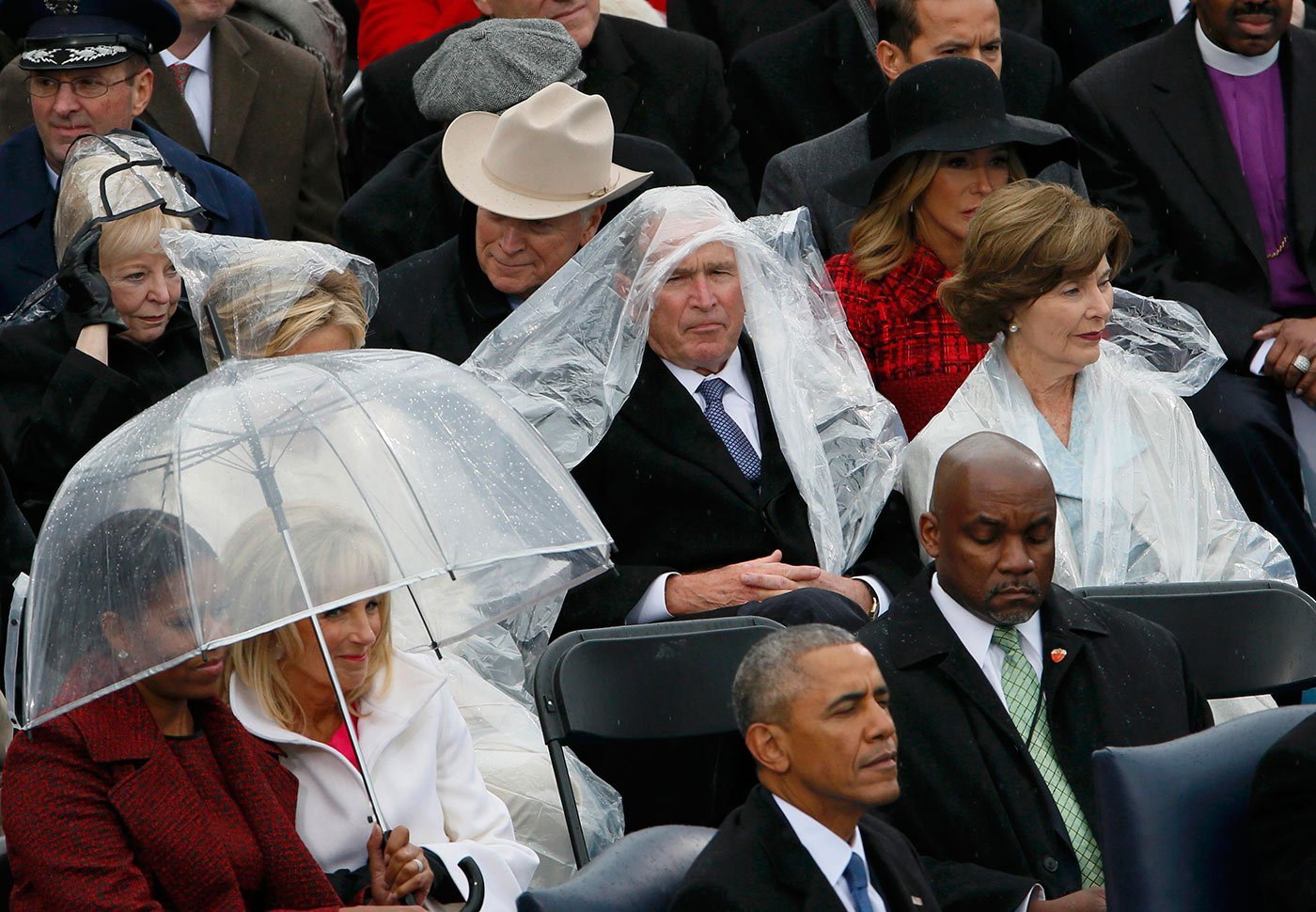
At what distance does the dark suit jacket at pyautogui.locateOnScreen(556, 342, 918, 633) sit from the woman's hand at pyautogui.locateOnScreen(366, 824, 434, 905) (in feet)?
5.34

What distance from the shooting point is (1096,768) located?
3.29m

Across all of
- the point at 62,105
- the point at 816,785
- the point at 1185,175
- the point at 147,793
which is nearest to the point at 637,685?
the point at 816,785

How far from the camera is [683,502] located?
515 centimetres

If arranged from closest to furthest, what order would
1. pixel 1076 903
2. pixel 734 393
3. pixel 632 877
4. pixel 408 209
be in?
1. pixel 632 877
2. pixel 1076 903
3. pixel 734 393
4. pixel 408 209

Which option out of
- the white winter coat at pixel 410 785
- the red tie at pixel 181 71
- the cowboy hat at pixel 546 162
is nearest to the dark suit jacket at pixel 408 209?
the cowboy hat at pixel 546 162

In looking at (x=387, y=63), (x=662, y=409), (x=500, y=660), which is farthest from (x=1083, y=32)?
(x=500, y=660)

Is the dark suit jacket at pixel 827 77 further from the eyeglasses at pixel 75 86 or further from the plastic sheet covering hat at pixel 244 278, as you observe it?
the plastic sheet covering hat at pixel 244 278

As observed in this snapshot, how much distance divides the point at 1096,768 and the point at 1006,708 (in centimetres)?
76

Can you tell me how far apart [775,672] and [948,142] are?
2809 millimetres

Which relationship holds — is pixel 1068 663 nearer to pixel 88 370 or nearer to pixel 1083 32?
pixel 88 370

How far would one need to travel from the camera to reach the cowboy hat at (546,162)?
5.69m

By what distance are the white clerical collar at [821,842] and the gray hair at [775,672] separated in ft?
0.50

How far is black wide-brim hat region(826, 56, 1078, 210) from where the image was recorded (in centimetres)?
580

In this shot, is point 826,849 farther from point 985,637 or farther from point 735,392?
point 735,392
